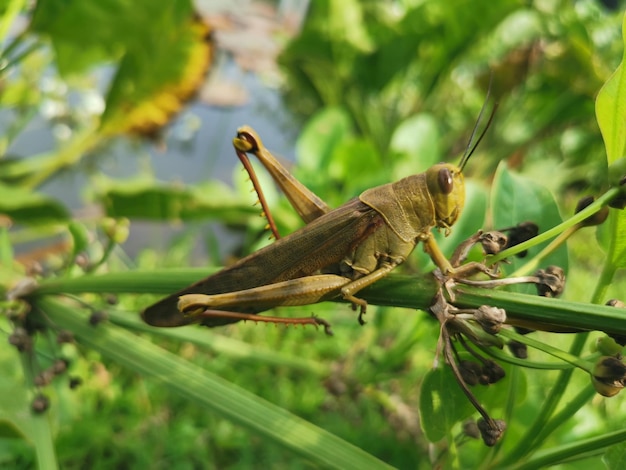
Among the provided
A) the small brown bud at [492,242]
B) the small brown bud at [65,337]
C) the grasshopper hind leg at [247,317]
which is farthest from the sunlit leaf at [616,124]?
the small brown bud at [65,337]

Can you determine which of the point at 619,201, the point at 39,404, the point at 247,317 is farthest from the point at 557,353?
the point at 39,404

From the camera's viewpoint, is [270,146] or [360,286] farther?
[270,146]

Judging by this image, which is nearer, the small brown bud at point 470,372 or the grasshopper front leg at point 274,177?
the small brown bud at point 470,372

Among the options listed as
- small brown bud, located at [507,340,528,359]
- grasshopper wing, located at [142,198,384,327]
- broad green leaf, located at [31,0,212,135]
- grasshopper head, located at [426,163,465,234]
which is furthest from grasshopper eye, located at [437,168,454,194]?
broad green leaf, located at [31,0,212,135]

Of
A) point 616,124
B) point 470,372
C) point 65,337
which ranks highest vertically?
point 616,124

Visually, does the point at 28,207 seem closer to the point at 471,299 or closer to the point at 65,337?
the point at 65,337

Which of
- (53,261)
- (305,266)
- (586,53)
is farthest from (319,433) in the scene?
(586,53)

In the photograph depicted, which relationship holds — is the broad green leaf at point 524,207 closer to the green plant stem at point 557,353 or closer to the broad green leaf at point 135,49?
the green plant stem at point 557,353
